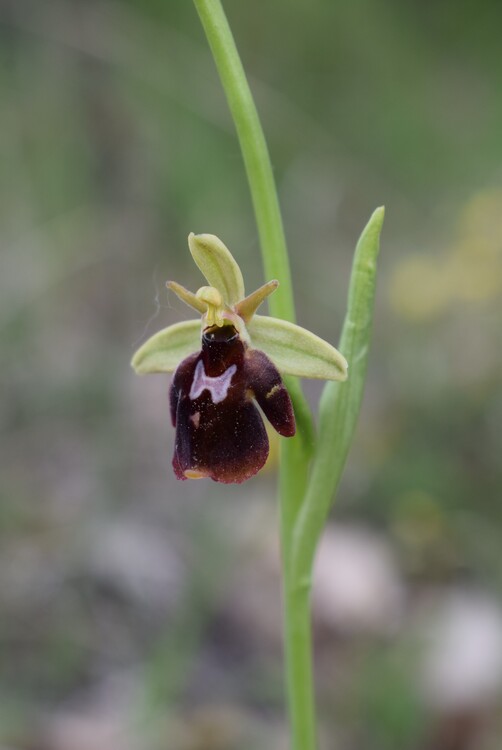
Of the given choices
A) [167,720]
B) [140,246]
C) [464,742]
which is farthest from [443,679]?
[140,246]

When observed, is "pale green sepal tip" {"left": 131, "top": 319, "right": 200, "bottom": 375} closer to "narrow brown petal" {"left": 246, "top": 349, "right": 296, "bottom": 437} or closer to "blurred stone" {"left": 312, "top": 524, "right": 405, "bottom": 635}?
"narrow brown petal" {"left": 246, "top": 349, "right": 296, "bottom": 437}

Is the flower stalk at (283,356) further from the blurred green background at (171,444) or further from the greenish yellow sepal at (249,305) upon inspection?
the blurred green background at (171,444)

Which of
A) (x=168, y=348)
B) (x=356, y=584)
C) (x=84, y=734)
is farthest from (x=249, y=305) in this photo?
→ (x=356, y=584)

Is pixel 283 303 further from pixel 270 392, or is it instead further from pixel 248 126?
pixel 248 126

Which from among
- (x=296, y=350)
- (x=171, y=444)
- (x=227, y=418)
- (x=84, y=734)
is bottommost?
(x=84, y=734)

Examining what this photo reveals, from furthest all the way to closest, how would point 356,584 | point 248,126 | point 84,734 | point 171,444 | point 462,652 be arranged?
point 171,444
point 356,584
point 462,652
point 84,734
point 248,126

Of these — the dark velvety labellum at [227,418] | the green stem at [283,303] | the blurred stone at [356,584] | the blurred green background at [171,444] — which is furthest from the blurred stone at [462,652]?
the dark velvety labellum at [227,418]

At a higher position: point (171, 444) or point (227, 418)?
point (171, 444)

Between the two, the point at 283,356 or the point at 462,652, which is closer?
the point at 283,356
